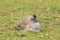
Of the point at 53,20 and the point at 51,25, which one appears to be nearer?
the point at 51,25

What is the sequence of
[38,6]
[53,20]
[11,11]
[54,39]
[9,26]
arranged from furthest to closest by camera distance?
[38,6] → [11,11] → [53,20] → [9,26] → [54,39]

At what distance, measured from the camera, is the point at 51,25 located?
30.9ft

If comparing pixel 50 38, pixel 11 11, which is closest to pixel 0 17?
pixel 11 11

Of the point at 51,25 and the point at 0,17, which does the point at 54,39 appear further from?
the point at 0,17

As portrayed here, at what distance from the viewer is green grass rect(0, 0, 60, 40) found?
820 cm

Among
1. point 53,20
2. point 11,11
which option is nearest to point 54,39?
point 53,20

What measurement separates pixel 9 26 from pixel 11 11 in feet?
7.22

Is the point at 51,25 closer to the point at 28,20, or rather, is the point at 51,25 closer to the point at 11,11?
the point at 28,20

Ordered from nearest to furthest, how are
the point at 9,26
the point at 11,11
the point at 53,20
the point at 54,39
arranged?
the point at 54,39, the point at 9,26, the point at 53,20, the point at 11,11

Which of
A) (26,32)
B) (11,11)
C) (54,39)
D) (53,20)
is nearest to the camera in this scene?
(54,39)

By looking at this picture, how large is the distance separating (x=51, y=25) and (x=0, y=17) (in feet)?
6.34

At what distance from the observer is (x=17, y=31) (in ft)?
28.0

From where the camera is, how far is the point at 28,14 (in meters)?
10.9

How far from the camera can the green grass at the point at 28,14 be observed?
323 inches
